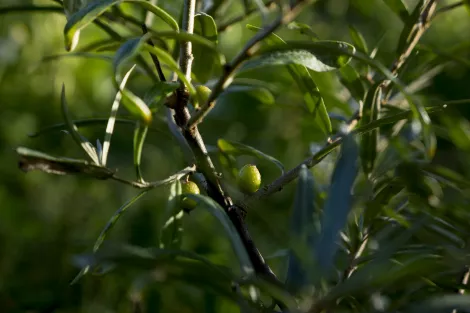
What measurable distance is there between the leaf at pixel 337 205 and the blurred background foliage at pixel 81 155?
0.56 metres

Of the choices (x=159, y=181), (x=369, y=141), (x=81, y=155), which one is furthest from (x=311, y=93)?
(x=81, y=155)

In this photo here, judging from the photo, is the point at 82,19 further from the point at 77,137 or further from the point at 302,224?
the point at 302,224

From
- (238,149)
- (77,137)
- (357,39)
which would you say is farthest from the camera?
(357,39)

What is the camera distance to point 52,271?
1.25 meters

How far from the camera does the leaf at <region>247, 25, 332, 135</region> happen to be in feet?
2.18

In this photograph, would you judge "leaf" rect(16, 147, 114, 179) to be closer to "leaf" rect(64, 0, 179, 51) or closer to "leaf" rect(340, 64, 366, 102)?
"leaf" rect(64, 0, 179, 51)

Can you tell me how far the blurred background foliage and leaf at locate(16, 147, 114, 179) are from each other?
1.61 feet

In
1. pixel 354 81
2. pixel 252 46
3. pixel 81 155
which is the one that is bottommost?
pixel 81 155

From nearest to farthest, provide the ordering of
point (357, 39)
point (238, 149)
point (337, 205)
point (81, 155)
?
1. point (337, 205)
2. point (238, 149)
3. point (357, 39)
4. point (81, 155)

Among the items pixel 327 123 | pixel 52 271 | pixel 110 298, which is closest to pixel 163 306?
pixel 110 298

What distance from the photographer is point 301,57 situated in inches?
22.2

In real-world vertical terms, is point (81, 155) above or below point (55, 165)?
below

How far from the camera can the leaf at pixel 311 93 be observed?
0.67m

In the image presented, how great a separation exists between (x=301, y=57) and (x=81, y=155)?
961 mm
